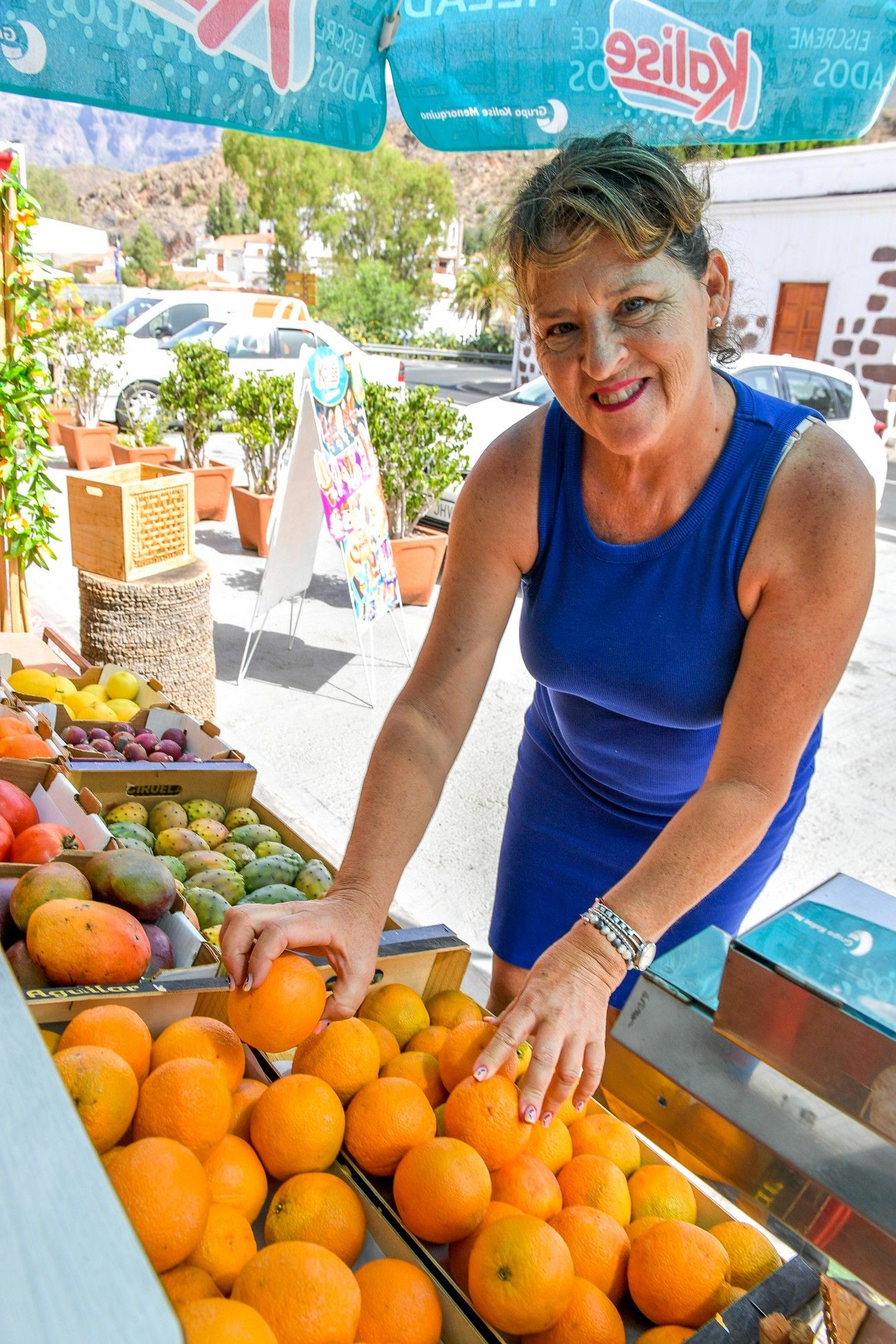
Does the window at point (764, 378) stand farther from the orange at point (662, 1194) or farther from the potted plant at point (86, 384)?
the orange at point (662, 1194)

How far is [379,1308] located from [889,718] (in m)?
5.38

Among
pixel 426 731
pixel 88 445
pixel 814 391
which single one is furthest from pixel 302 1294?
pixel 88 445

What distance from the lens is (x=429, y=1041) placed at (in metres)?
1.51

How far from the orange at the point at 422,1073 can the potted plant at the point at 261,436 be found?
20.6 feet

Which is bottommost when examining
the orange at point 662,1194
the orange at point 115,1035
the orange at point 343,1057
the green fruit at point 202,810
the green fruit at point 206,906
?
the green fruit at point 202,810

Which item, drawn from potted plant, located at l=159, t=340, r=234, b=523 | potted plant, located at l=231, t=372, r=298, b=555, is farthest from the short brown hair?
potted plant, located at l=159, t=340, r=234, b=523

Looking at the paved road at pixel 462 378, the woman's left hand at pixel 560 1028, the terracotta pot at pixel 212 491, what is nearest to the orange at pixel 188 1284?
the woman's left hand at pixel 560 1028

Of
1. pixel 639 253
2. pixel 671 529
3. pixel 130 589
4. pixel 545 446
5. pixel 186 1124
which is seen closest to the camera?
pixel 186 1124

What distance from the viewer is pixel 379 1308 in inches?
42.1

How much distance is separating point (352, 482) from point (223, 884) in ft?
10.1

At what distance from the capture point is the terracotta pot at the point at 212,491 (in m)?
8.69

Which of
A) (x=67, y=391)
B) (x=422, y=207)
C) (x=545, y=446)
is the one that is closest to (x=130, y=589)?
(x=545, y=446)

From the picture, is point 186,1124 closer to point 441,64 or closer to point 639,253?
point 639,253

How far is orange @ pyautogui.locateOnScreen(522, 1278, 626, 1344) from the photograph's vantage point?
43.5 inches
